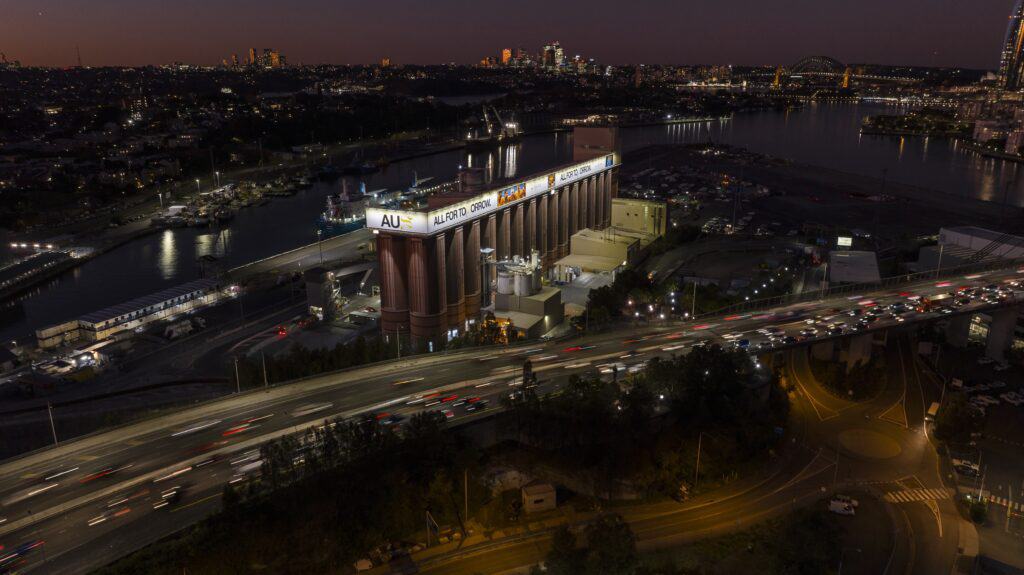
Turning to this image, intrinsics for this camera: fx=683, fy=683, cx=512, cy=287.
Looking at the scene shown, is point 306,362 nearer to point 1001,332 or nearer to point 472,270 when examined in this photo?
point 472,270

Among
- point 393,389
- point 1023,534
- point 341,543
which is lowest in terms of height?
point 1023,534

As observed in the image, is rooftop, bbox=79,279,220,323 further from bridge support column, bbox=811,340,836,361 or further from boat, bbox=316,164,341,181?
boat, bbox=316,164,341,181

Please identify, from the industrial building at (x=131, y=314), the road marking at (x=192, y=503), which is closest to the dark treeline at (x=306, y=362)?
the road marking at (x=192, y=503)

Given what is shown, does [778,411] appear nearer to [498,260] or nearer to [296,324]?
[498,260]

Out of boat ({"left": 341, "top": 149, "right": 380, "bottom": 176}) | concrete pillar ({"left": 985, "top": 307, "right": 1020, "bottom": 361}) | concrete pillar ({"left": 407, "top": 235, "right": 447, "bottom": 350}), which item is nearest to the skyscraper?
boat ({"left": 341, "top": 149, "right": 380, "bottom": 176})

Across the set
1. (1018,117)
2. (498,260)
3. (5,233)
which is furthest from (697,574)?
(1018,117)

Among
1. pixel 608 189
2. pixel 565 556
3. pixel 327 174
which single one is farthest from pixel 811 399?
pixel 327 174

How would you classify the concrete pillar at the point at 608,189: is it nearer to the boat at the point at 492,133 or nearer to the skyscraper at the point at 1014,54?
the boat at the point at 492,133
